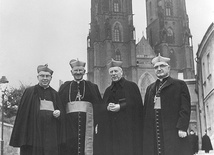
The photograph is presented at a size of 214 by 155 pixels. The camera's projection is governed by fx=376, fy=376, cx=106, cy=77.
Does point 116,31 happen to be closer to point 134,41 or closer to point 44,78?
point 134,41

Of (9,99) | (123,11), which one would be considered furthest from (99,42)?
(9,99)

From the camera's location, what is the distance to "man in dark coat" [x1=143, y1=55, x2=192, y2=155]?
5910 millimetres

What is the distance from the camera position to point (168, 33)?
197ft

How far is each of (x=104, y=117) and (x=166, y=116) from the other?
1345 mm

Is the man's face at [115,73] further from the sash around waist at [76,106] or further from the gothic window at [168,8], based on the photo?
the gothic window at [168,8]

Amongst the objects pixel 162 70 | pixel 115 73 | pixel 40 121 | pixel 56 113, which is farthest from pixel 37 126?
pixel 162 70

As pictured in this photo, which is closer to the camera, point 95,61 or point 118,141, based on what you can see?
point 118,141

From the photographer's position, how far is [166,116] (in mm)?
6129

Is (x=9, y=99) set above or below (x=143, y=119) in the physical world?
above

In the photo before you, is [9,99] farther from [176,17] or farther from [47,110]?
[176,17]

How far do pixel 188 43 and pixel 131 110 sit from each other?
53379mm

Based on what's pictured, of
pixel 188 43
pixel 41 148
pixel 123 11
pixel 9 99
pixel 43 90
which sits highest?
pixel 123 11

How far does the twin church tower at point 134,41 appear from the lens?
175 ft

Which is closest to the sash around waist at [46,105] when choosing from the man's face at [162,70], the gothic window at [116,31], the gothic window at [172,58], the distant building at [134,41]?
the man's face at [162,70]
